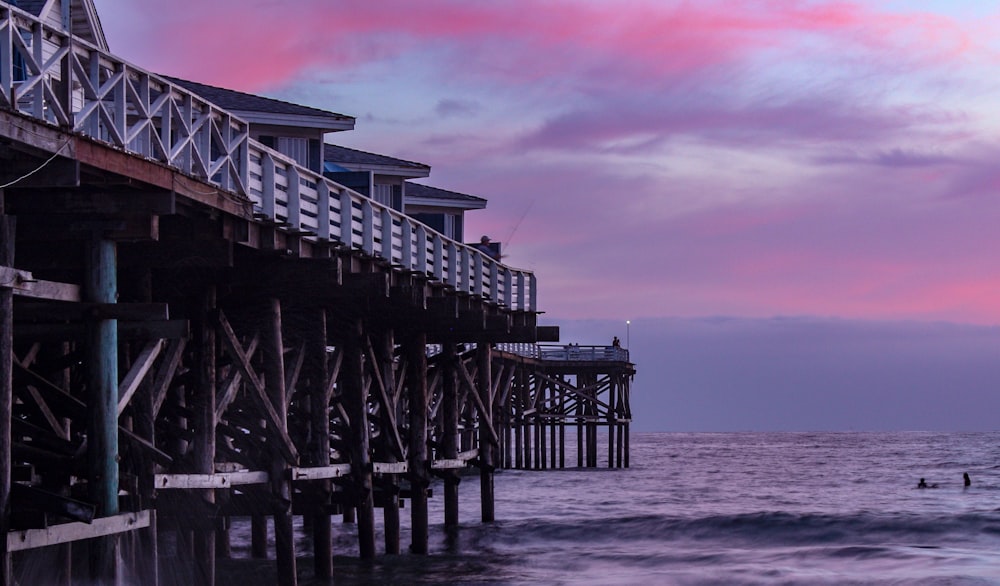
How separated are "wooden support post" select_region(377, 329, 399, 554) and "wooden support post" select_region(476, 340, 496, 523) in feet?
18.0

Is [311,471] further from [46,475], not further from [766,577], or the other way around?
[766,577]

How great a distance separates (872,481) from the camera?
68.1 m

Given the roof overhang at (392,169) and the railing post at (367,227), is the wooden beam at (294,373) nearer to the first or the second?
the railing post at (367,227)

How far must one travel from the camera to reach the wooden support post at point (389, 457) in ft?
82.6

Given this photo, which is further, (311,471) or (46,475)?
(311,471)

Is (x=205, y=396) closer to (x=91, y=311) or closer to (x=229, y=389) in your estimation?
(x=229, y=389)

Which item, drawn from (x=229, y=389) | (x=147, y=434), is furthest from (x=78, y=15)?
(x=147, y=434)

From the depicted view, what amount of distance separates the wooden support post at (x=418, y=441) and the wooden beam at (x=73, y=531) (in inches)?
511

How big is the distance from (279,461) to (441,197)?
1827 centimetres

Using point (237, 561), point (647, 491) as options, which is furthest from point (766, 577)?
point (647, 491)

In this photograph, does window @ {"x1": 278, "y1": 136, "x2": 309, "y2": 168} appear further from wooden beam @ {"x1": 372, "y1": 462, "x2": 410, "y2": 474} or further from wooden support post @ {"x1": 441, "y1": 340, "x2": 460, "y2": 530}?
wooden support post @ {"x1": 441, "y1": 340, "x2": 460, "y2": 530}

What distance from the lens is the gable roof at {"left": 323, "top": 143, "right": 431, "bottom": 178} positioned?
30.6 metres

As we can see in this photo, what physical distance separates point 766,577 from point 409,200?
12.5 m

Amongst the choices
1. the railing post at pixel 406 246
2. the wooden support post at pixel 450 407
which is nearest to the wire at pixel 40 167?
the railing post at pixel 406 246
